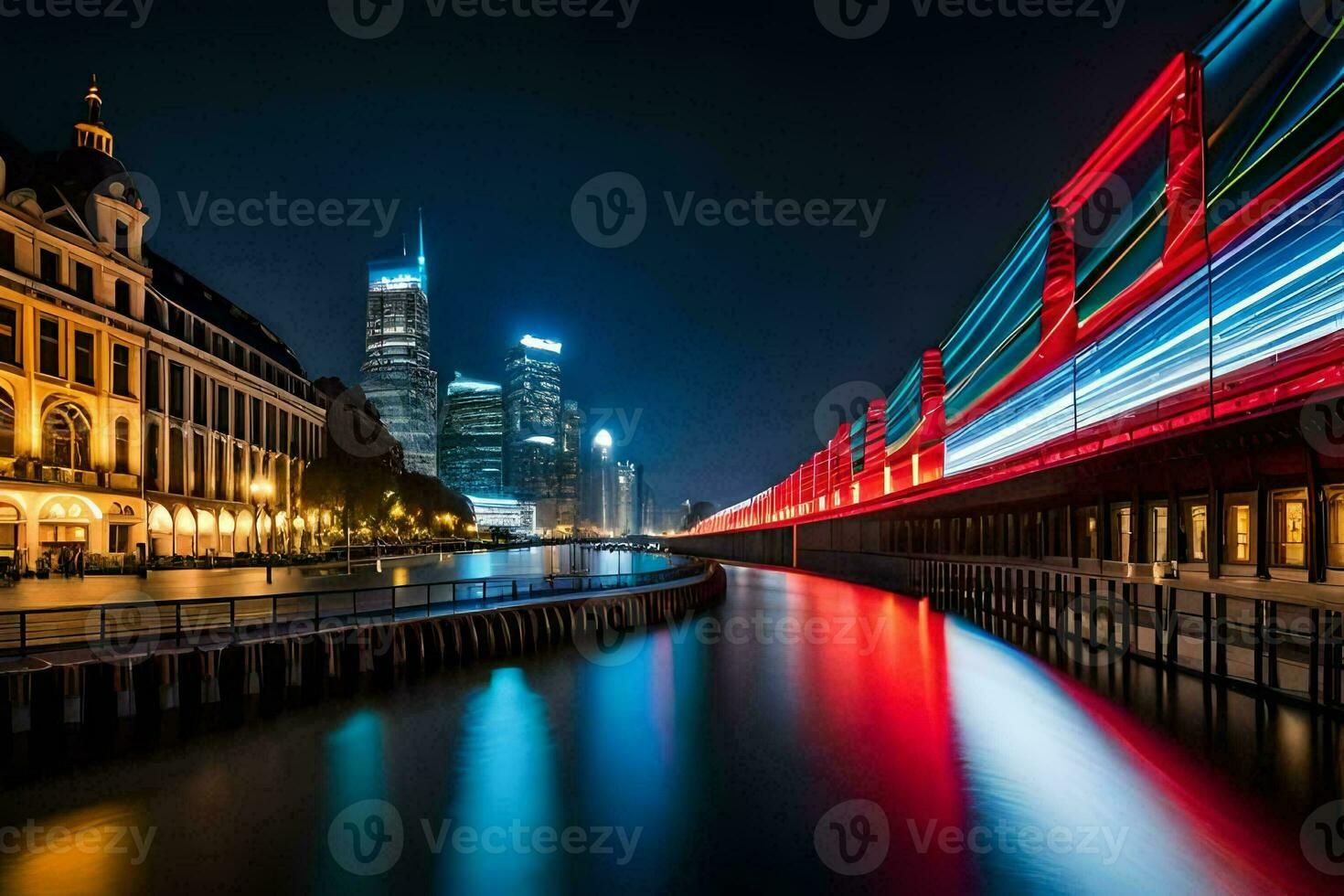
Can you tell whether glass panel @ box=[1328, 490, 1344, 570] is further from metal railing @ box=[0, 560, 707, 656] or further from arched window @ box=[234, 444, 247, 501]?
arched window @ box=[234, 444, 247, 501]

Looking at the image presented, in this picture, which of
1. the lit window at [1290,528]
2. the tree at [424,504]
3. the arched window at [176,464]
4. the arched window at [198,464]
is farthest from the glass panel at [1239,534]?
the tree at [424,504]

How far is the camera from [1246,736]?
52.4ft

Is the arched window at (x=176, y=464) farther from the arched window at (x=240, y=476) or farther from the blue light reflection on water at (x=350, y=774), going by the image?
the blue light reflection on water at (x=350, y=774)

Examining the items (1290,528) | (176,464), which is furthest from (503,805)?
(176,464)

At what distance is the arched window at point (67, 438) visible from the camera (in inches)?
1951

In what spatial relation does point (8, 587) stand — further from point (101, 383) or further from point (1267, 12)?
point (1267, 12)

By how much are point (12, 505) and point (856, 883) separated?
50207 millimetres

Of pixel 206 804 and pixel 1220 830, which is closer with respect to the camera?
pixel 1220 830

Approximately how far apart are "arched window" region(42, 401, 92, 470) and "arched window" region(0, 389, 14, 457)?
7.51ft

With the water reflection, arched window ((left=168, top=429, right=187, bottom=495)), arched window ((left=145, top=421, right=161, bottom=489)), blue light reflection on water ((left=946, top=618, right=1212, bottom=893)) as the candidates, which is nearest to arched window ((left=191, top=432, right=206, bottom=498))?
arched window ((left=168, top=429, right=187, bottom=495))

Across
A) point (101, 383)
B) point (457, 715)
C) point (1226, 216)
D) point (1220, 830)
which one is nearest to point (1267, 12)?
point (1226, 216)

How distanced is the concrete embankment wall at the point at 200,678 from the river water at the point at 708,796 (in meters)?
1.07

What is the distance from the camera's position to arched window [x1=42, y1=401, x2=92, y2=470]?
49.6 m

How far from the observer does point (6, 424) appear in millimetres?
46125
